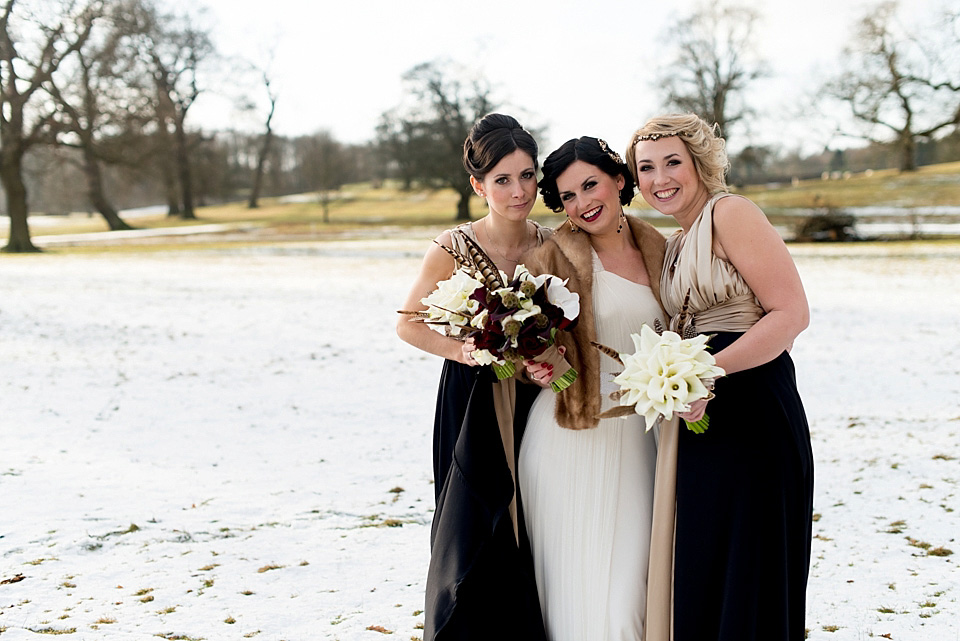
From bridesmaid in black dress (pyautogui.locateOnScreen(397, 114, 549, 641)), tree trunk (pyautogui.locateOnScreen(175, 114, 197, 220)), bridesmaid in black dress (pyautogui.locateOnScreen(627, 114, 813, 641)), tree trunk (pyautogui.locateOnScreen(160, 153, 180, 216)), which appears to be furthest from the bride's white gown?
tree trunk (pyautogui.locateOnScreen(175, 114, 197, 220))

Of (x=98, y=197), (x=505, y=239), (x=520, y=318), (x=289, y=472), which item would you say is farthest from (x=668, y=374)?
(x=98, y=197)

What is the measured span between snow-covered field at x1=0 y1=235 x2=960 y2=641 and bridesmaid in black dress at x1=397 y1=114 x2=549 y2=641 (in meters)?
0.96

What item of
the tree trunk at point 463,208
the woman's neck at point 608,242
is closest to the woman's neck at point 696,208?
the woman's neck at point 608,242

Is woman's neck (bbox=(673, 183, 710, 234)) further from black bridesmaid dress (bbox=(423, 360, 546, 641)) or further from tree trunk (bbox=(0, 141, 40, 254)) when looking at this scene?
tree trunk (bbox=(0, 141, 40, 254))

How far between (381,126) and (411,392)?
147 ft

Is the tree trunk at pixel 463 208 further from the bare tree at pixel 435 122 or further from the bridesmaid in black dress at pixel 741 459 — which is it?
the bridesmaid in black dress at pixel 741 459

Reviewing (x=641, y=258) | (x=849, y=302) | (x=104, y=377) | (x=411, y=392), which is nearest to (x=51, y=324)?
(x=104, y=377)

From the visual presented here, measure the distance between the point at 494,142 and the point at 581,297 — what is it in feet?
2.58

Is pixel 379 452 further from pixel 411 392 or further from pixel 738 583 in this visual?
pixel 738 583

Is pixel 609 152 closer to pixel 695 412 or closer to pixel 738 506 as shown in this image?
pixel 695 412

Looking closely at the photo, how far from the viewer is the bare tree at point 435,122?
50062mm

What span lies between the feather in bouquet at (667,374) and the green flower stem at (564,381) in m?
0.41

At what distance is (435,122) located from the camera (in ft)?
167

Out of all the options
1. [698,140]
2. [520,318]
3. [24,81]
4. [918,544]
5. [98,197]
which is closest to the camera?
[520,318]
